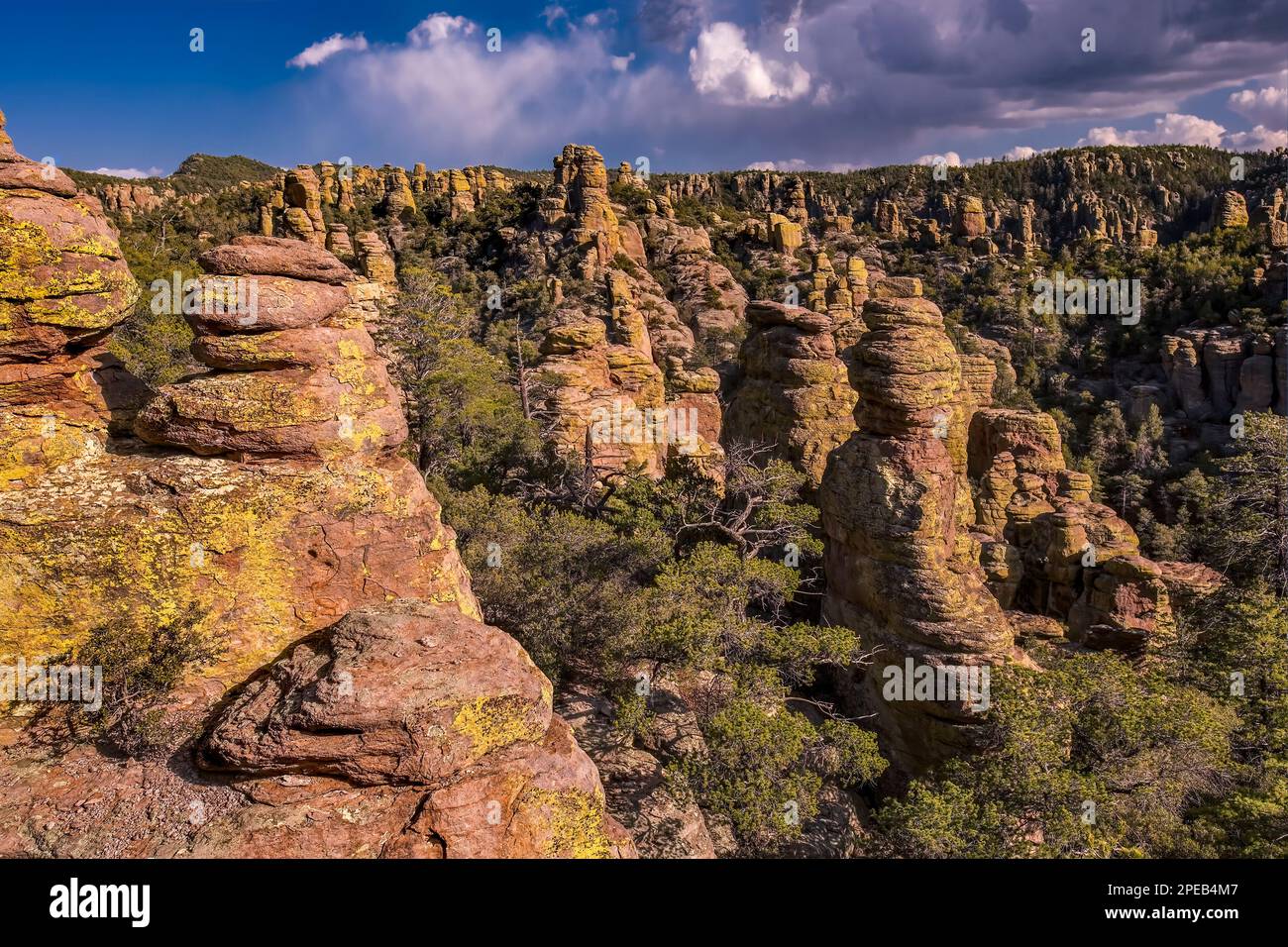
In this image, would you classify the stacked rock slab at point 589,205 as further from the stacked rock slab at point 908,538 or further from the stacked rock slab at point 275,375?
the stacked rock slab at point 275,375

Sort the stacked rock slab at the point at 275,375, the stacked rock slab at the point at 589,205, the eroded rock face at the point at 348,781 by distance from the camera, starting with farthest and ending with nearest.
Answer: the stacked rock slab at the point at 589,205 → the stacked rock slab at the point at 275,375 → the eroded rock face at the point at 348,781

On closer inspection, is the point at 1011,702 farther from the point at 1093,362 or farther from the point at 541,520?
the point at 1093,362

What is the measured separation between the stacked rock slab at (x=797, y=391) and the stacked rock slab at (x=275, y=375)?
17550mm

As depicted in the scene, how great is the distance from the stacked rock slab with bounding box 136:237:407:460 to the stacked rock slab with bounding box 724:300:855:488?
57.6ft

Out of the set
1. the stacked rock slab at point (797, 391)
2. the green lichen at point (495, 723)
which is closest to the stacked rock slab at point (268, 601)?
the green lichen at point (495, 723)

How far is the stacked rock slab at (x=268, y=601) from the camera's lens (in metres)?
7.11

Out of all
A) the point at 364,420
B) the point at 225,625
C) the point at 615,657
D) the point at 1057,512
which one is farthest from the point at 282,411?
the point at 1057,512

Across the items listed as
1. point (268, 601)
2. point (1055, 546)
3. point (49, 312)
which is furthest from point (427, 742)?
→ point (1055, 546)

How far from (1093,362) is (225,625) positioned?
239 ft

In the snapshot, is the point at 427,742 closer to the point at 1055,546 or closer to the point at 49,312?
the point at 49,312

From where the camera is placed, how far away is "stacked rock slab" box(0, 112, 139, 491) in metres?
8.45

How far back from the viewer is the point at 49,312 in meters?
8.67

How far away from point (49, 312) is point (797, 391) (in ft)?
72.7
